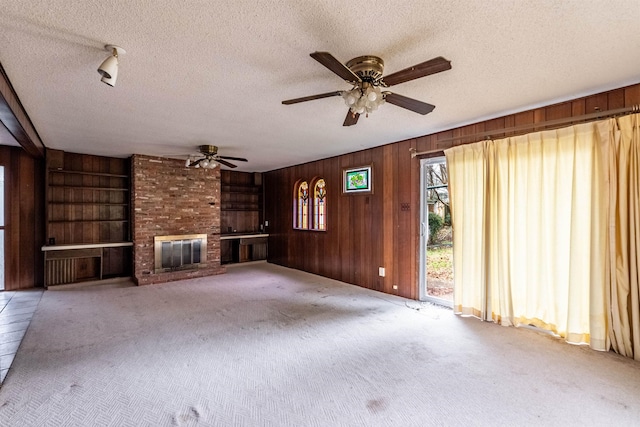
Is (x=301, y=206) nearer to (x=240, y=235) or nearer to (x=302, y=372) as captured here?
(x=240, y=235)

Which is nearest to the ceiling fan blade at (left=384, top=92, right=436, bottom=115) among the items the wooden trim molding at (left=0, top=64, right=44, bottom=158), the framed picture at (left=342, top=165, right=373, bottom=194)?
the framed picture at (left=342, top=165, right=373, bottom=194)

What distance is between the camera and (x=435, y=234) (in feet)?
15.2

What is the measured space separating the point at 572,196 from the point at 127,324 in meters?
5.01

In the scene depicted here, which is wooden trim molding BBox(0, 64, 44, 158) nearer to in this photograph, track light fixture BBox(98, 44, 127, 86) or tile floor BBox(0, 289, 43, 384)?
track light fixture BBox(98, 44, 127, 86)

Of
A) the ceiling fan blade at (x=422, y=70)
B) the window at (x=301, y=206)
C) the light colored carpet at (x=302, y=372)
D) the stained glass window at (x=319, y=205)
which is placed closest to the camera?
the ceiling fan blade at (x=422, y=70)

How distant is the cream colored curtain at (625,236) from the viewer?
8.53 feet

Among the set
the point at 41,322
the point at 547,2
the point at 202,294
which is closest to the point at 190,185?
the point at 202,294

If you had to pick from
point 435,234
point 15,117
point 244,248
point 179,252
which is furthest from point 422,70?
point 244,248

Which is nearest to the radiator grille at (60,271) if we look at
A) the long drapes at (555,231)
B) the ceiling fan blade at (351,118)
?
the ceiling fan blade at (351,118)

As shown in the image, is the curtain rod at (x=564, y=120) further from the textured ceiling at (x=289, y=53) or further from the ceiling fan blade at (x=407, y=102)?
the ceiling fan blade at (x=407, y=102)

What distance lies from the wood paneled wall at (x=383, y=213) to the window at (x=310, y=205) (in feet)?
0.55

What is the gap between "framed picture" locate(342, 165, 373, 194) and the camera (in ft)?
17.2

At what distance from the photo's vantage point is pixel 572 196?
2949mm

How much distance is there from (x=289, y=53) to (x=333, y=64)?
47 centimetres
